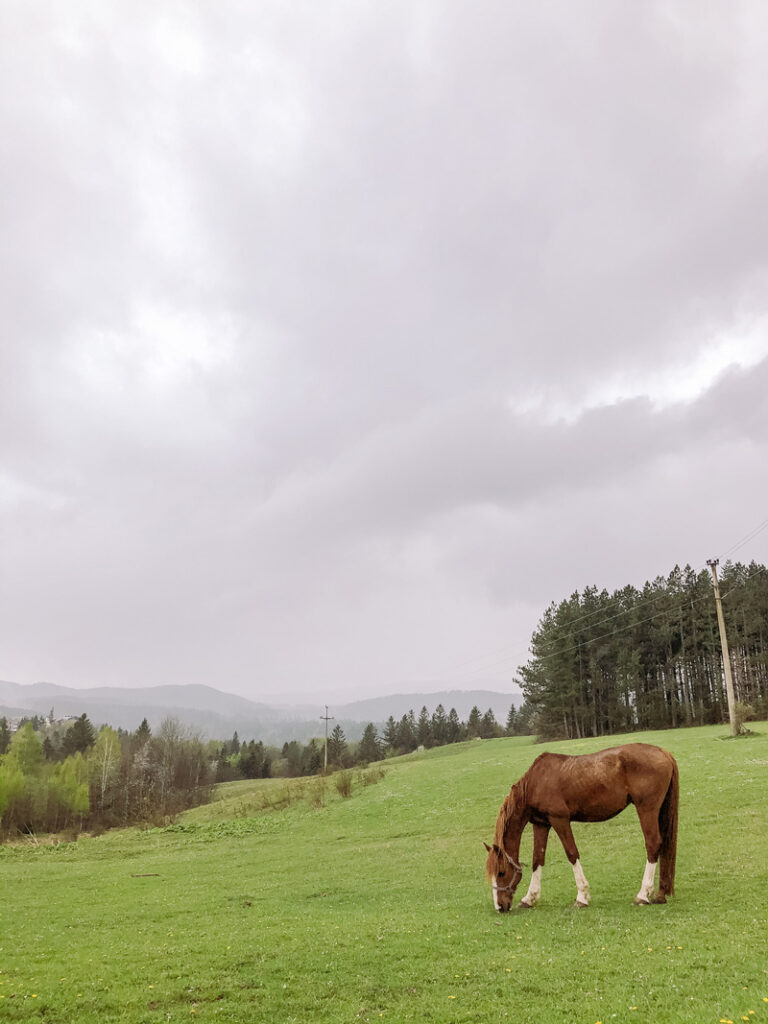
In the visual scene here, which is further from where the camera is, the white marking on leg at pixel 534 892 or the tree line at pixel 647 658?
the tree line at pixel 647 658

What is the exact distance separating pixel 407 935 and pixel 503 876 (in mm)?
2951

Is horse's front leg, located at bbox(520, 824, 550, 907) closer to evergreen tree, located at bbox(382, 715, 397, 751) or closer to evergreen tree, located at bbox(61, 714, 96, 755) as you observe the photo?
evergreen tree, located at bbox(61, 714, 96, 755)

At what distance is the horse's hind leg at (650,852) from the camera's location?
13156mm

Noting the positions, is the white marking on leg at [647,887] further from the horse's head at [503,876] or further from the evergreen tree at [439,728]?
the evergreen tree at [439,728]

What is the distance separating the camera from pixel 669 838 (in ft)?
44.1

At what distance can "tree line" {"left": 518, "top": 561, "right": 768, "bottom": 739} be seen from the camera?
3078 inches

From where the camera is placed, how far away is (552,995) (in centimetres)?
869

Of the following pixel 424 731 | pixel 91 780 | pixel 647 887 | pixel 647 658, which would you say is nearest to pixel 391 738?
pixel 424 731

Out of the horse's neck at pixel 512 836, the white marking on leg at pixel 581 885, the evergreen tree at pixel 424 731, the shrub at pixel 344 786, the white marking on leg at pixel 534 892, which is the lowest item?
the evergreen tree at pixel 424 731

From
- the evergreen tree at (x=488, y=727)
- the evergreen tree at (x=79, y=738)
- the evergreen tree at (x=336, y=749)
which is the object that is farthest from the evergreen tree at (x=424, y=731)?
the evergreen tree at (x=79, y=738)

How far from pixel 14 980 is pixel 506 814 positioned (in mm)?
11036

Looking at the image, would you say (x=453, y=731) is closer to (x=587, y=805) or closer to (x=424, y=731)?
(x=424, y=731)

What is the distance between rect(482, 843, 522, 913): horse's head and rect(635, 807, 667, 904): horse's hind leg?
279 centimetres

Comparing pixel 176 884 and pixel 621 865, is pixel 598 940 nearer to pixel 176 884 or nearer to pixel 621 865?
pixel 621 865
